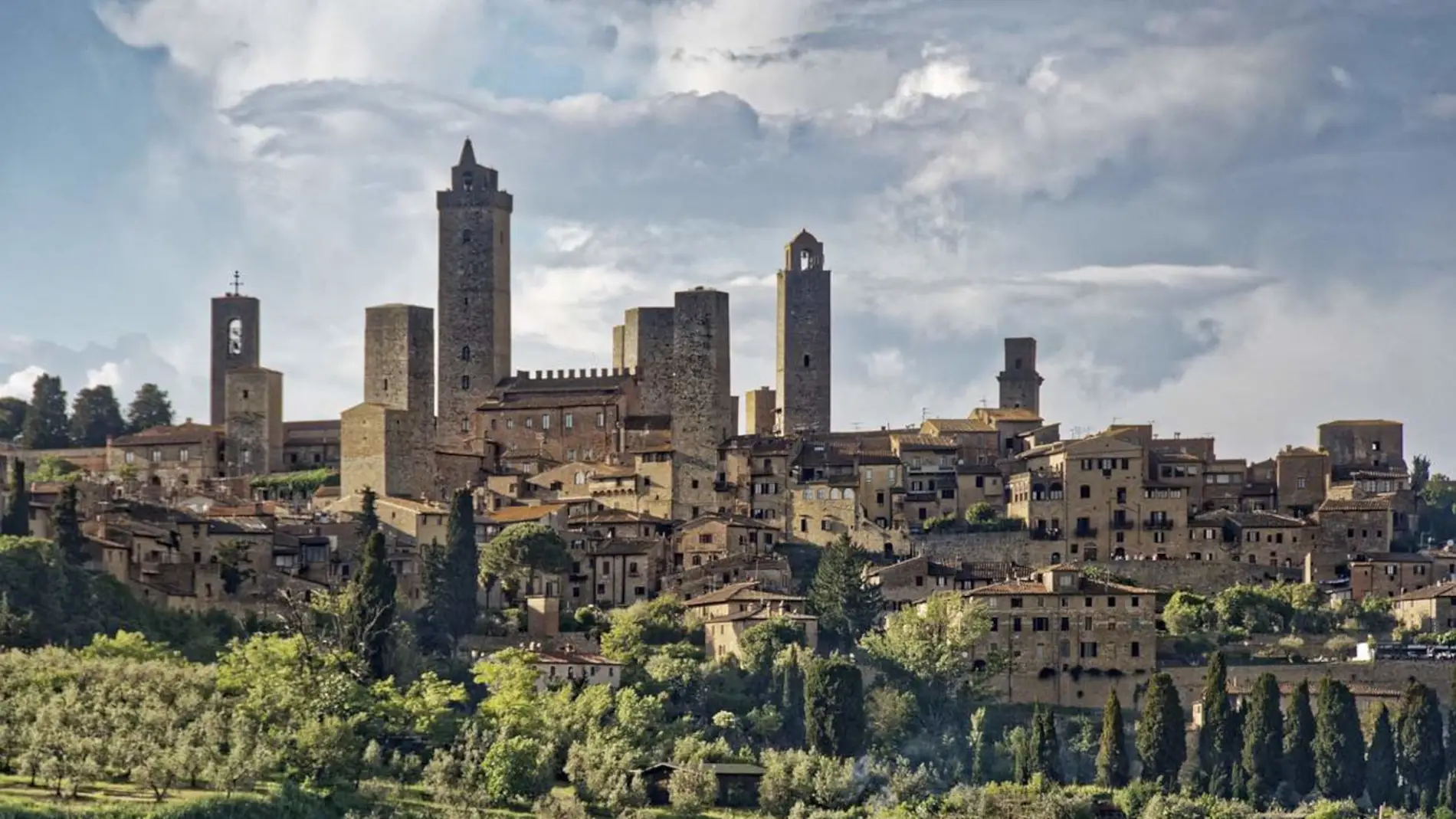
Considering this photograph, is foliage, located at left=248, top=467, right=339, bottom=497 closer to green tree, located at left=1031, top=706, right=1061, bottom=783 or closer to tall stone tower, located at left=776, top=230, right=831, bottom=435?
tall stone tower, located at left=776, top=230, right=831, bottom=435

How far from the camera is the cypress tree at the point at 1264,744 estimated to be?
7231 centimetres

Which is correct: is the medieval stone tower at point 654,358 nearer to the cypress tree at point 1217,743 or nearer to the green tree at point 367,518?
the green tree at point 367,518

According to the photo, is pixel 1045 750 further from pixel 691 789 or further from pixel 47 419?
pixel 47 419

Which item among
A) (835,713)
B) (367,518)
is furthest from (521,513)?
(835,713)

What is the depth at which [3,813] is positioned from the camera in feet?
194

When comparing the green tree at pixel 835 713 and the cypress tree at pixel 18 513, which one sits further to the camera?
the cypress tree at pixel 18 513

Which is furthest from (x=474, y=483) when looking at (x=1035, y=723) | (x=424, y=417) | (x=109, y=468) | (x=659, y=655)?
(x=1035, y=723)

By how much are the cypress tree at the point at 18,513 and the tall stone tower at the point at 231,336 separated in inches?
944

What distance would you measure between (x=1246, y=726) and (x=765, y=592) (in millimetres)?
12106

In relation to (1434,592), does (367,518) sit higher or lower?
higher

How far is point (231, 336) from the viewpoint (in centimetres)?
10169

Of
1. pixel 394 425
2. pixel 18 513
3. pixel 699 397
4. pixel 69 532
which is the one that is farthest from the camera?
pixel 699 397

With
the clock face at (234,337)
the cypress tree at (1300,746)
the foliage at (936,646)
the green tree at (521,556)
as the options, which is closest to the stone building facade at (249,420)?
the clock face at (234,337)

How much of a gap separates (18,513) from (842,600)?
17.8 meters
